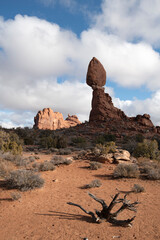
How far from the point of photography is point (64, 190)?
250 inches

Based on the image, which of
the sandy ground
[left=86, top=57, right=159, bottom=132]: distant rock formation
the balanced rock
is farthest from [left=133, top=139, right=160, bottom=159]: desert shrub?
the balanced rock

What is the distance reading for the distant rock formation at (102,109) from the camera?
31789 mm

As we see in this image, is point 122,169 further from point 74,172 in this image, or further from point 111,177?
point 74,172

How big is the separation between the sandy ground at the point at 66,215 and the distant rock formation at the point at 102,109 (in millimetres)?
24941

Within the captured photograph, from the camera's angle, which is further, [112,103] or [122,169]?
[112,103]

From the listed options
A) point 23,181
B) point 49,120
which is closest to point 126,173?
point 23,181

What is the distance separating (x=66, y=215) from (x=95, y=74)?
Result: 102 feet

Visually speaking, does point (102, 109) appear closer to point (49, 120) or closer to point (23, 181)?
point (23, 181)

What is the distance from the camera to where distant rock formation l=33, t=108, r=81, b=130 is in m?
82.2

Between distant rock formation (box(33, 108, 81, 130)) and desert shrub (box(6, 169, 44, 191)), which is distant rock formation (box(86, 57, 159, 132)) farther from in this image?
distant rock formation (box(33, 108, 81, 130))

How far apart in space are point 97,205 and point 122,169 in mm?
3462

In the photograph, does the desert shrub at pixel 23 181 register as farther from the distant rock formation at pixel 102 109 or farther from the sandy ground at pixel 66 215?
the distant rock formation at pixel 102 109

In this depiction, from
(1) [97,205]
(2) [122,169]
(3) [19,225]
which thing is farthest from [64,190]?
(2) [122,169]

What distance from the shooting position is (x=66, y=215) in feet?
14.2
